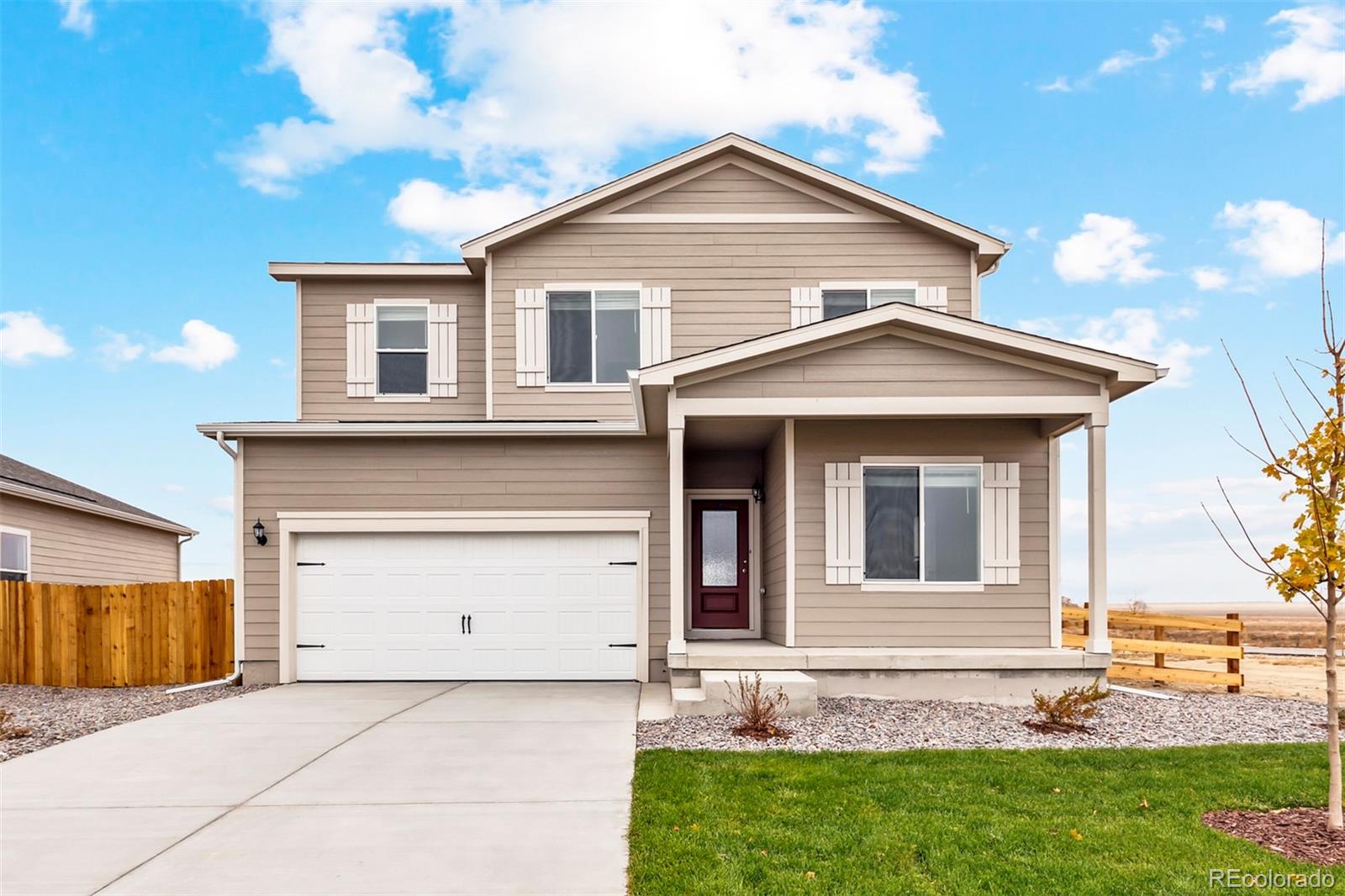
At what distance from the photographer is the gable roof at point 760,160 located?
1342 centimetres

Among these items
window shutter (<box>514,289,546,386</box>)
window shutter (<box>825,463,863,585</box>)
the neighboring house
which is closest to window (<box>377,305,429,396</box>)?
window shutter (<box>514,289,546,386</box>)

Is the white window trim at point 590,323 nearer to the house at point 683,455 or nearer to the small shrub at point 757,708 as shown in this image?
the house at point 683,455

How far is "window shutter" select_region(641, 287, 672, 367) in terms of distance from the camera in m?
13.4

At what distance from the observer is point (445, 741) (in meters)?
8.09

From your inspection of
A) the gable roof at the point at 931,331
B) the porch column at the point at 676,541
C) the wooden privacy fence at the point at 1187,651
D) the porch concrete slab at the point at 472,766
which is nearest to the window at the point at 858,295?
the gable roof at the point at 931,331

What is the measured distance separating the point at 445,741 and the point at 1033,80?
12976mm

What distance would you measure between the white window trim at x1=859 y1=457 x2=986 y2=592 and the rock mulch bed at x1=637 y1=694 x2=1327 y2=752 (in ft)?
4.18

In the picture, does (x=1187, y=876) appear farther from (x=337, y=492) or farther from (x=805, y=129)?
(x=805, y=129)

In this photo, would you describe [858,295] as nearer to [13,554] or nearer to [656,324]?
[656,324]

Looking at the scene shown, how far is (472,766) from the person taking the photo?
716 centimetres

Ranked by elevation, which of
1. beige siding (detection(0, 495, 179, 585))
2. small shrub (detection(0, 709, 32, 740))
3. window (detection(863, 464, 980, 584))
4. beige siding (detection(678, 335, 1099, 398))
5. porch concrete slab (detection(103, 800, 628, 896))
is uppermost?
beige siding (detection(678, 335, 1099, 398))

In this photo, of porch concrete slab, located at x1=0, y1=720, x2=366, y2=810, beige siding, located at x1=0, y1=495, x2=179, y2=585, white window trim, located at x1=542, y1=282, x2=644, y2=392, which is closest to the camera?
porch concrete slab, located at x1=0, y1=720, x2=366, y2=810

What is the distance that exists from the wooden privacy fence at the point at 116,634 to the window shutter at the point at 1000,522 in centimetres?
1017

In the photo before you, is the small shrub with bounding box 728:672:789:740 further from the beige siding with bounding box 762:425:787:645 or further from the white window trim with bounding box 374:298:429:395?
the white window trim with bounding box 374:298:429:395
